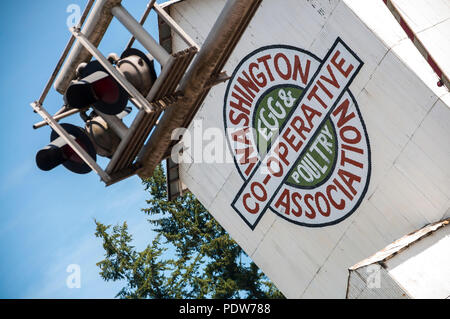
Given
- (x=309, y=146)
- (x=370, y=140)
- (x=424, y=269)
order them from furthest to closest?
(x=309, y=146) → (x=370, y=140) → (x=424, y=269)

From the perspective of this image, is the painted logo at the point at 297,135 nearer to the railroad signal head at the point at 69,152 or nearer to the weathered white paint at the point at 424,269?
the weathered white paint at the point at 424,269

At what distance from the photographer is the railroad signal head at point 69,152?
38.1 ft

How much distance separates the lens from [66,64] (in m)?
12.3

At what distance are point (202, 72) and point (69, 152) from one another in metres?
2.65

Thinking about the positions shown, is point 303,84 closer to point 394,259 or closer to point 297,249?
point 297,249

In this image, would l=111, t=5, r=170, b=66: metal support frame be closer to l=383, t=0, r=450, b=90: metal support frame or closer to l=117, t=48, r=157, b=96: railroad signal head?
l=117, t=48, r=157, b=96: railroad signal head

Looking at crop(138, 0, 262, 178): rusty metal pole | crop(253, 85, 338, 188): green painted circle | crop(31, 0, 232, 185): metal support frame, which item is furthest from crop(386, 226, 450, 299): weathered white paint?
crop(31, 0, 232, 185): metal support frame

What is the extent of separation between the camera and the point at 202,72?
11.3 metres

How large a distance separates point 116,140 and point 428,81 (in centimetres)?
708

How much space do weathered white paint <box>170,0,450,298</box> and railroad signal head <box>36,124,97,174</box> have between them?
7.36m

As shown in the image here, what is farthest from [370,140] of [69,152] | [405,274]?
[69,152]

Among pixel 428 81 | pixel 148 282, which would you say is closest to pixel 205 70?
pixel 428 81

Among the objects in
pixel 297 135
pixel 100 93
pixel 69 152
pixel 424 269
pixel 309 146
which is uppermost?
pixel 297 135

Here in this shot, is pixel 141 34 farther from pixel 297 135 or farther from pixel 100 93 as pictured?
pixel 297 135
